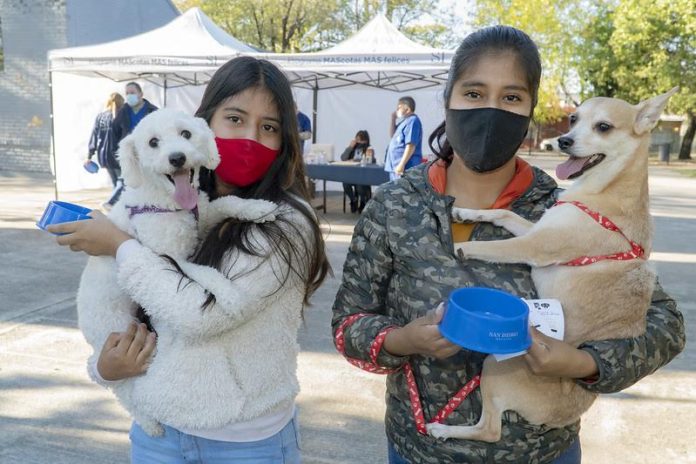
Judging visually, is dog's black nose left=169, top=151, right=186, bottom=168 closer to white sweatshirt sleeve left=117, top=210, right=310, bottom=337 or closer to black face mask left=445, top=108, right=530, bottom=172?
white sweatshirt sleeve left=117, top=210, right=310, bottom=337

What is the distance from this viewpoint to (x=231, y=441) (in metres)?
1.58

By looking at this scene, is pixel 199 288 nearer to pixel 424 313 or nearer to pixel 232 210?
pixel 232 210

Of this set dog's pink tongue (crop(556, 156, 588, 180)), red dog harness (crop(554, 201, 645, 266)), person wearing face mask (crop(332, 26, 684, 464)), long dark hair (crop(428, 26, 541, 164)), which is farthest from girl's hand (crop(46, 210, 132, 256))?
dog's pink tongue (crop(556, 156, 588, 180))

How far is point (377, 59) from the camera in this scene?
362 inches

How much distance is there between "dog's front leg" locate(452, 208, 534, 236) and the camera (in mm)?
1644

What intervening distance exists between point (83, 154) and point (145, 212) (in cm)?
1277

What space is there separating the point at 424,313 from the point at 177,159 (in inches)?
35.3

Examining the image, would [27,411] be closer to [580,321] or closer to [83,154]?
[580,321]

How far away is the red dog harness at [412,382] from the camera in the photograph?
4.92ft

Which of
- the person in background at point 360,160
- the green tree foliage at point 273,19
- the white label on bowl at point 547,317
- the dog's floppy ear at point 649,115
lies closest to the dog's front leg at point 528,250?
the white label on bowl at point 547,317

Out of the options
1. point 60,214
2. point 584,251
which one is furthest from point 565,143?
point 60,214

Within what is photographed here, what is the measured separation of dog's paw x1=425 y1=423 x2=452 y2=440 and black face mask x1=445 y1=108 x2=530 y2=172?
29.0 inches

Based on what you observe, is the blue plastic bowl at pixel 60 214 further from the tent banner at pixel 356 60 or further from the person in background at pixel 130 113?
the person in background at pixel 130 113

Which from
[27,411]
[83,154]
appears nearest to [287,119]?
[27,411]
